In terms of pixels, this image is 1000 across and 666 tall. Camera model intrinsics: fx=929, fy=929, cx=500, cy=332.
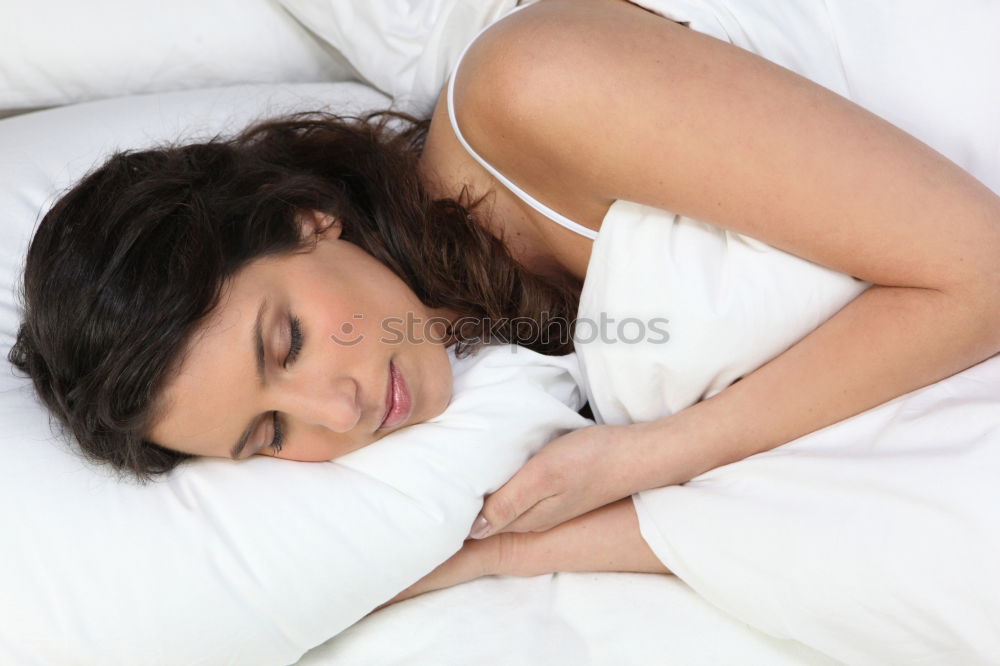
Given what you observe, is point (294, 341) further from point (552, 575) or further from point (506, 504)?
point (552, 575)

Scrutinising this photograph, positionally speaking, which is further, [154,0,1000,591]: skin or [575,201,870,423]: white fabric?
[575,201,870,423]: white fabric

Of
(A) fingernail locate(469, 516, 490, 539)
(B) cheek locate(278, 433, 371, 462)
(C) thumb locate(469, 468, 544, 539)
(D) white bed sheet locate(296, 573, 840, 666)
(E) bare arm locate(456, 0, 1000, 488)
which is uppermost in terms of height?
(E) bare arm locate(456, 0, 1000, 488)

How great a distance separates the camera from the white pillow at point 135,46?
157 cm

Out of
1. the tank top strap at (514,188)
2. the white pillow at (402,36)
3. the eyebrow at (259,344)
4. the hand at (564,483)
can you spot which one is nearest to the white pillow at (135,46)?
the white pillow at (402,36)

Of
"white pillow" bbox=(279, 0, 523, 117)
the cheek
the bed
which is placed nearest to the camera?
the bed

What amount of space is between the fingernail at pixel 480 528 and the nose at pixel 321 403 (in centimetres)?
23

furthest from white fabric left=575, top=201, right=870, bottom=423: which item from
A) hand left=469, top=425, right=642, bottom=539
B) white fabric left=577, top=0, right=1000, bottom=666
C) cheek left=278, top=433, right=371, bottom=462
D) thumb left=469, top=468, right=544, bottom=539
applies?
cheek left=278, top=433, right=371, bottom=462

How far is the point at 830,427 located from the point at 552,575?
0.42 m

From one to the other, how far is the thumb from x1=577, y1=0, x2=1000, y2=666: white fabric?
0.54ft

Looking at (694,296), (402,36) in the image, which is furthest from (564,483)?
(402,36)

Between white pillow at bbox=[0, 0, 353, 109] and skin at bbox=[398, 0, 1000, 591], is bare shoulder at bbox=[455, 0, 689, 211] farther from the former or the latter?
white pillow at bbox=[0, 0, 353, 109]

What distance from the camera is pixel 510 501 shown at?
3.94 feet

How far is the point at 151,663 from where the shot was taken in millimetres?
1059

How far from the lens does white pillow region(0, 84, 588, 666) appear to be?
1050mm
